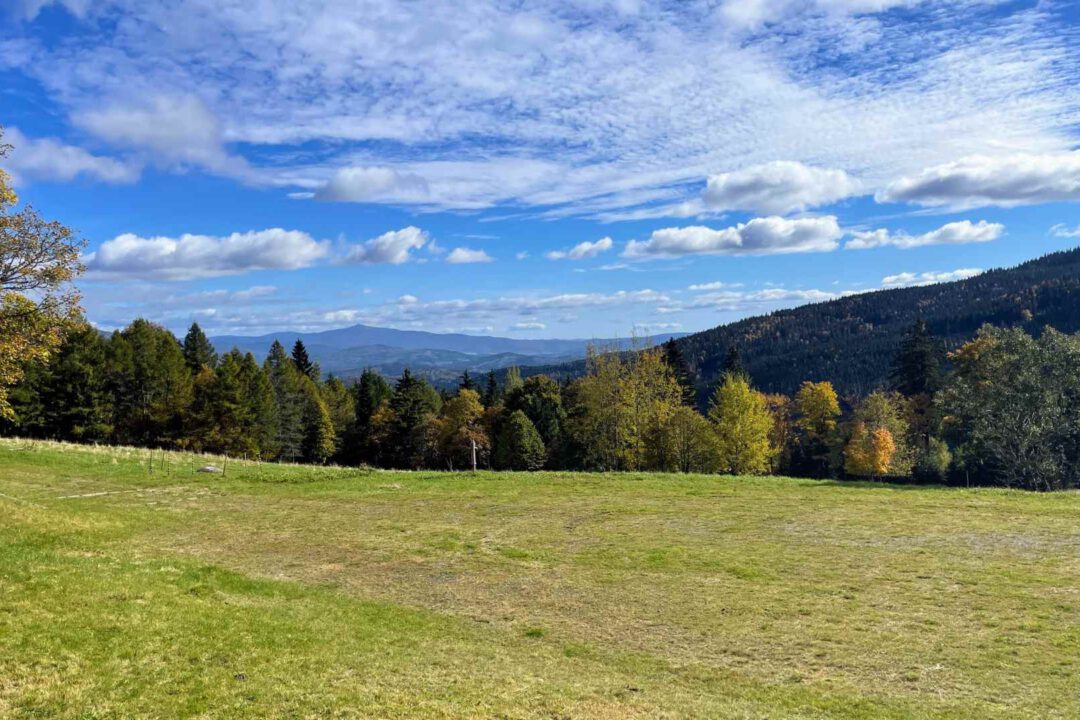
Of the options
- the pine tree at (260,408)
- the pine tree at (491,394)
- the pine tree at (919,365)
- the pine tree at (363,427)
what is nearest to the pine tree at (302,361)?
the pine tree at (363,427)

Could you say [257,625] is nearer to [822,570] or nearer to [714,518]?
[822,570]

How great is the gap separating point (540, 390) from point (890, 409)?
38831 mm

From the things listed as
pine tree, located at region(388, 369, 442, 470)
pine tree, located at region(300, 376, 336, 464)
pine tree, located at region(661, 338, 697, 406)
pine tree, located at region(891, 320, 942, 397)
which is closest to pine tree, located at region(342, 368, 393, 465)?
pine tree, located at region(300, 376, 336, 464)

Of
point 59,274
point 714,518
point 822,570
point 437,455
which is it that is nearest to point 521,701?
point 822,570

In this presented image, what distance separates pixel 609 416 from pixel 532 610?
4176 cm

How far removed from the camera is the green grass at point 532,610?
10.5 m

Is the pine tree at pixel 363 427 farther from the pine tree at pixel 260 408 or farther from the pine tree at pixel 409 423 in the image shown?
the pine tree at pixel 260 408

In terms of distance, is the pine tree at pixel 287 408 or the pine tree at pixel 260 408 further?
the pine tree at pixel 287 408

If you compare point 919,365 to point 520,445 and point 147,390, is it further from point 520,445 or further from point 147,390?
point 147,390

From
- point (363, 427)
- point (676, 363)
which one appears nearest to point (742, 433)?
point (676, 363)

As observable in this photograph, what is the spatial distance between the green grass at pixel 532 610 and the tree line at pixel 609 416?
64.2 ft

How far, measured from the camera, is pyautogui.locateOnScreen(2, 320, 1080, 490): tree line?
45.0m

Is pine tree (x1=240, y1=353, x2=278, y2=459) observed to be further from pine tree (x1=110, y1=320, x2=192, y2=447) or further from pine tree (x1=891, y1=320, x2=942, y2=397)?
pine tree (x1=891, y1=320, x2=942, y2=397)

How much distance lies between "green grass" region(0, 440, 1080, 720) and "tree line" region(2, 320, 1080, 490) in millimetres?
19563
